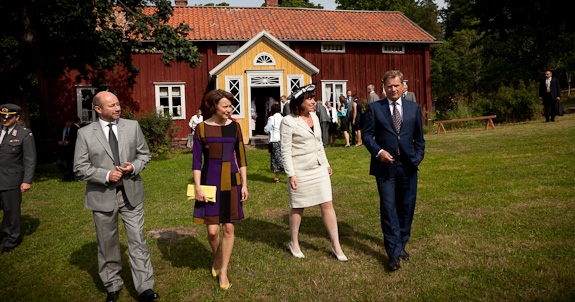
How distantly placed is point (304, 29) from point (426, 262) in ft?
68.2

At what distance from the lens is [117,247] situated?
170 inches

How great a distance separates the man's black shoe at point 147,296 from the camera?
413 cm

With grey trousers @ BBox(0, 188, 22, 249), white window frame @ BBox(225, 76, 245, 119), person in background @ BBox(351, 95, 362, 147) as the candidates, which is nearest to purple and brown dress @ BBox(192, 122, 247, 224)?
grey trousers @ BBox(0, 188, 22, 249)

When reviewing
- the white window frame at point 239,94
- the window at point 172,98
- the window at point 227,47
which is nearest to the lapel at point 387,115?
the white window frame at point 239,94

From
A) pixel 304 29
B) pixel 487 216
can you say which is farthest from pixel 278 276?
pixel 304 29

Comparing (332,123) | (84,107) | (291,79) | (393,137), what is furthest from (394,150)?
(84,107)

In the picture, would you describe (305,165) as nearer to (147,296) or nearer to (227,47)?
(147,296)

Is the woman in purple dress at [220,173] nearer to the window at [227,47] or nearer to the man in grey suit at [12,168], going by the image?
the man in grey suit at [12,168]

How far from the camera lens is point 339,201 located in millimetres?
7926

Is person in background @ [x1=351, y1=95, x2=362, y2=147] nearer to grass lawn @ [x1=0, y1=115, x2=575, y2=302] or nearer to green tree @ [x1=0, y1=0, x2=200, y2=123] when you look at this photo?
green tree @ [x1=0, y1=0, x2=200, y2=123]

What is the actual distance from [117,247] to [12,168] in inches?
128

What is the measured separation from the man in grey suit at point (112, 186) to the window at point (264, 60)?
1649 centimetres

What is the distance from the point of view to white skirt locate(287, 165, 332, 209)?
16.4ft

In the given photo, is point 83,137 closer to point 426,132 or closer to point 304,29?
point 426,132
